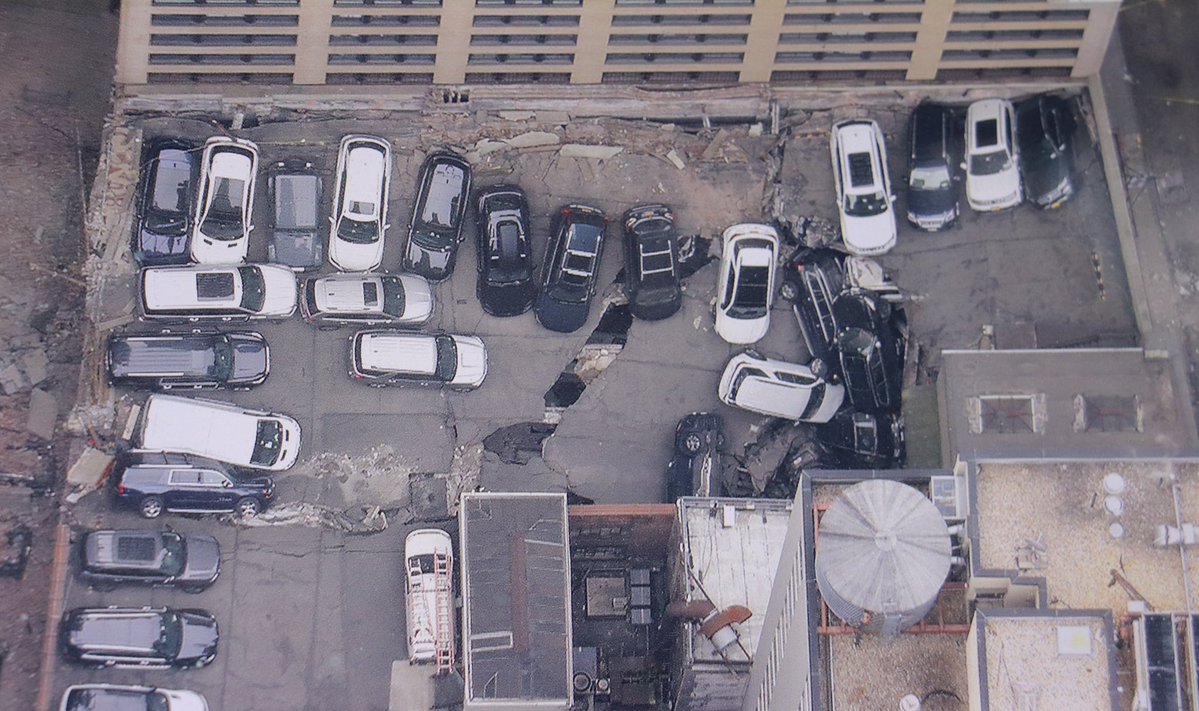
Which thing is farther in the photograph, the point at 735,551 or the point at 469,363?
the point at 469,363

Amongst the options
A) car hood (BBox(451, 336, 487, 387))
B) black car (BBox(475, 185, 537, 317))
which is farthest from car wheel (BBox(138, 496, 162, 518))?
black car (BBox(475, 185, 537, 317))

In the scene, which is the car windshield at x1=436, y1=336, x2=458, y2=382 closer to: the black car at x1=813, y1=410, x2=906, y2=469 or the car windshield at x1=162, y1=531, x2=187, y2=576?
the car windshield at x1=162, y1=531, x2=187, y2=576

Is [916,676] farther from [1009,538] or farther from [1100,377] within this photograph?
[1100,377]

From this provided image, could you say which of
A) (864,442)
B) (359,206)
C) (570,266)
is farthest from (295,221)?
(864,442)

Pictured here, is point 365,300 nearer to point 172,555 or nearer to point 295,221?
point 295,221

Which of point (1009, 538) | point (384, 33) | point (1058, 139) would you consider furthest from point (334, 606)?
point (1058, 139)

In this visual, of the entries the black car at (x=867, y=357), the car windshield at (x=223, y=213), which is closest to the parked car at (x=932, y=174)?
the black car at (x=867, y=357)

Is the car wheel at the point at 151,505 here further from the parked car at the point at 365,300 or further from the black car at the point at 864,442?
the black car at the point at 864,442
